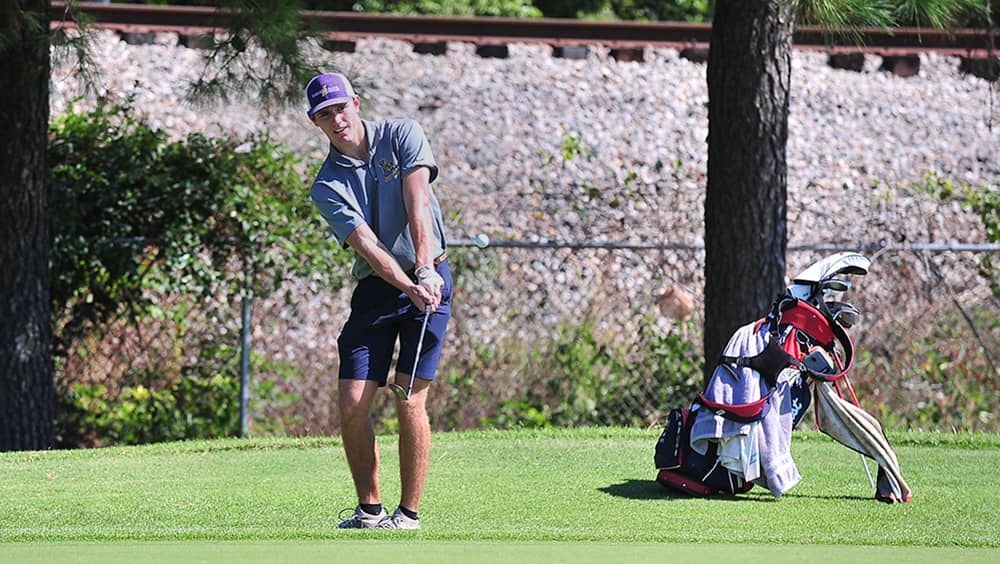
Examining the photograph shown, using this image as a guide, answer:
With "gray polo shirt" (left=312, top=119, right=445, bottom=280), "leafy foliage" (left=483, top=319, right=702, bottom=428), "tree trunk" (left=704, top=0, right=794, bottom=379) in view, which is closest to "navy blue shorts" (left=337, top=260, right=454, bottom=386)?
"gray polo shirt" (left=312, top=119, right=445, bottom=280)

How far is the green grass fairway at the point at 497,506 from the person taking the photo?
197 inches

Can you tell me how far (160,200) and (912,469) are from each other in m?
5.77

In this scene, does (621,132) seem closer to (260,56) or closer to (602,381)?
(602,381)

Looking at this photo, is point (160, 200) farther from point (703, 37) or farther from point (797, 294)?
point (703, 37)

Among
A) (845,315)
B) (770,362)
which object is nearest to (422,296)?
(770,362)

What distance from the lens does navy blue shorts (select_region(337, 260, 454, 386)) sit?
A: 5.72 m

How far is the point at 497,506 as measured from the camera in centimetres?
653

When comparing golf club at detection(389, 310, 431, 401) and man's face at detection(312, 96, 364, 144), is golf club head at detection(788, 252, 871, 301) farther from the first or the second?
man's face at detection(312, 96, 364, 144)

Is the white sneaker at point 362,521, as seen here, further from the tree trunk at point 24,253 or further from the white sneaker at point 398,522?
the tree trunk at point 24,253

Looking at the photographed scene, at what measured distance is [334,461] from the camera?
8.16 m

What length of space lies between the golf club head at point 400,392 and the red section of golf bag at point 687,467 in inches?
64.4

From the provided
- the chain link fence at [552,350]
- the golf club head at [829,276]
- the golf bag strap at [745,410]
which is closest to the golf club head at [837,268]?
the golf club head at [829,276]

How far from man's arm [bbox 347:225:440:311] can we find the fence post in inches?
201

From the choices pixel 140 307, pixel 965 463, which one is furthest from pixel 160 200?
pixel 965 463
